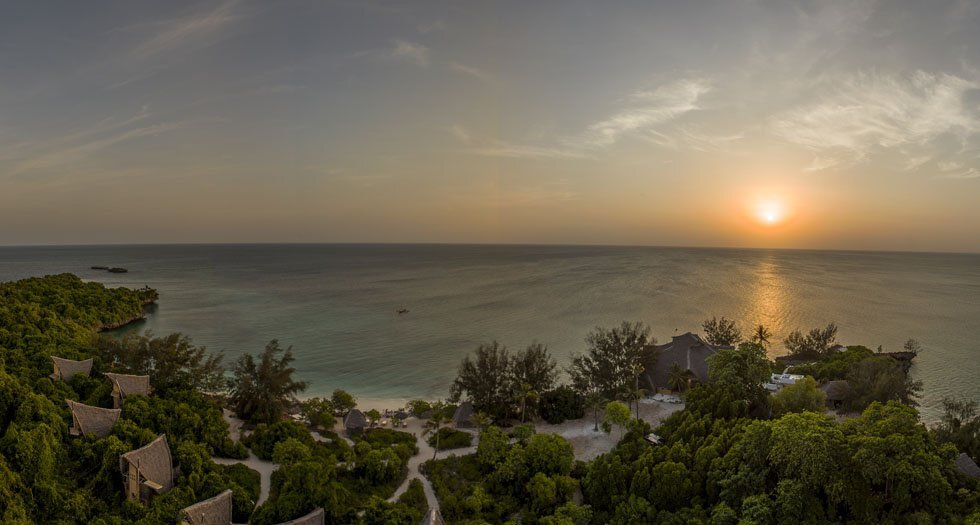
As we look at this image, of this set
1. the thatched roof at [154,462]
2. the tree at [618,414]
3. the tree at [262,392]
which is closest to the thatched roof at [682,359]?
the tree at [618,414]

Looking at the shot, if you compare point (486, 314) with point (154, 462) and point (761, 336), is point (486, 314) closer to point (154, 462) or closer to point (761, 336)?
point (761, 336)

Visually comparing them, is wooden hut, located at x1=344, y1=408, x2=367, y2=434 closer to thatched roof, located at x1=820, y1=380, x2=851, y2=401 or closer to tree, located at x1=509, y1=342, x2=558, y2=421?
tree, located at x1=509, y1=342, x2=558, y2=421

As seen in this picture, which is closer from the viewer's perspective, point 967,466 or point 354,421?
point 967,466

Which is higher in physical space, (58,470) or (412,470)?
(58,470)

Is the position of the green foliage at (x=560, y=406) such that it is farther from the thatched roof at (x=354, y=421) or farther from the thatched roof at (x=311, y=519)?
the thatched roof at (x=311, y=519)

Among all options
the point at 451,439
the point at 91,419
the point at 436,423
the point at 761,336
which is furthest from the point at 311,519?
the point at 761,336

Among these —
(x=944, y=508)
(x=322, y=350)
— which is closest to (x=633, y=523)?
(x=944, y=508)

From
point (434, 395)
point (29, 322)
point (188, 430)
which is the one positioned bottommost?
point (434, 395)

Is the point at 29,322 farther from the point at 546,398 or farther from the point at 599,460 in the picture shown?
the point at 599,460
